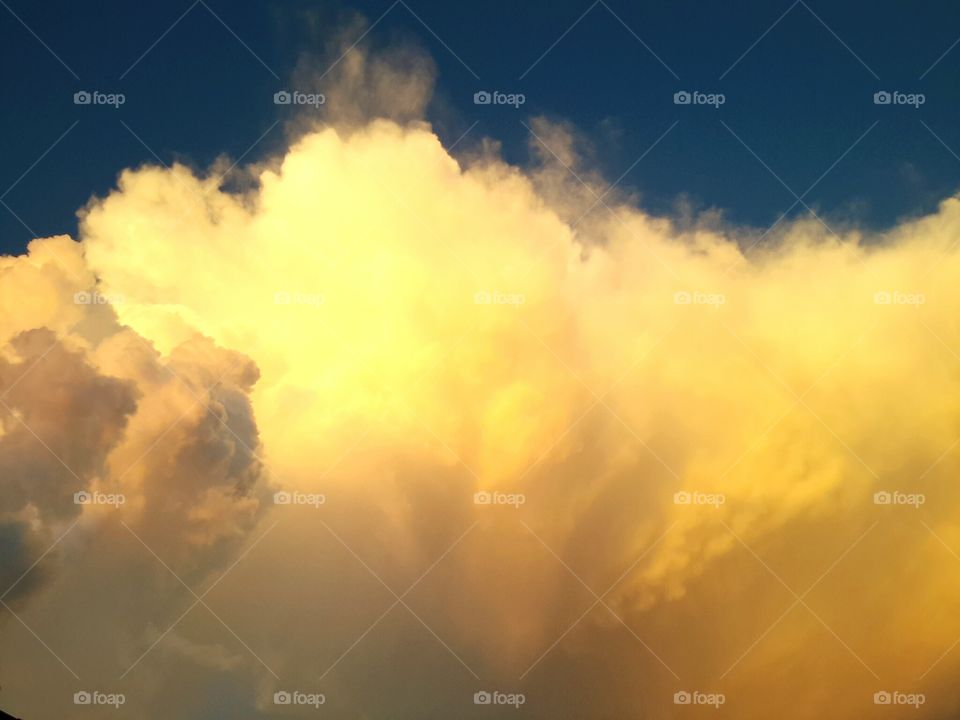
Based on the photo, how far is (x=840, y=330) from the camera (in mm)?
8930

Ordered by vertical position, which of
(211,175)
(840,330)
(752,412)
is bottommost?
(752,412)

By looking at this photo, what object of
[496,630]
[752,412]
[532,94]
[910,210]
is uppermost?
[532,94]

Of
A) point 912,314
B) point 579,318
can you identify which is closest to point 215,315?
point 579,318

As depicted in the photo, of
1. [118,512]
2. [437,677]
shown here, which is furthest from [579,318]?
[118,512]

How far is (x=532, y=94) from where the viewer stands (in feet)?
29.5

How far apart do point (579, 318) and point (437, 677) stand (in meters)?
3.71

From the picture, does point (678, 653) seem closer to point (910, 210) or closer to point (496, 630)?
point (496, 630)

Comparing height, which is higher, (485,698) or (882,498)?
(882,498)

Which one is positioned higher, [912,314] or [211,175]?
[211,175]

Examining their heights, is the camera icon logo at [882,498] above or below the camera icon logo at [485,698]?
above

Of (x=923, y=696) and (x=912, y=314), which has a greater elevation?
(x=912, y=314)

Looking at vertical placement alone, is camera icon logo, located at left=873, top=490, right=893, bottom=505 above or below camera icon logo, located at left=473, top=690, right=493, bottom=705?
above

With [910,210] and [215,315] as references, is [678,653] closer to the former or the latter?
[910,210]

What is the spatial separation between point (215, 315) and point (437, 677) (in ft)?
13.4
